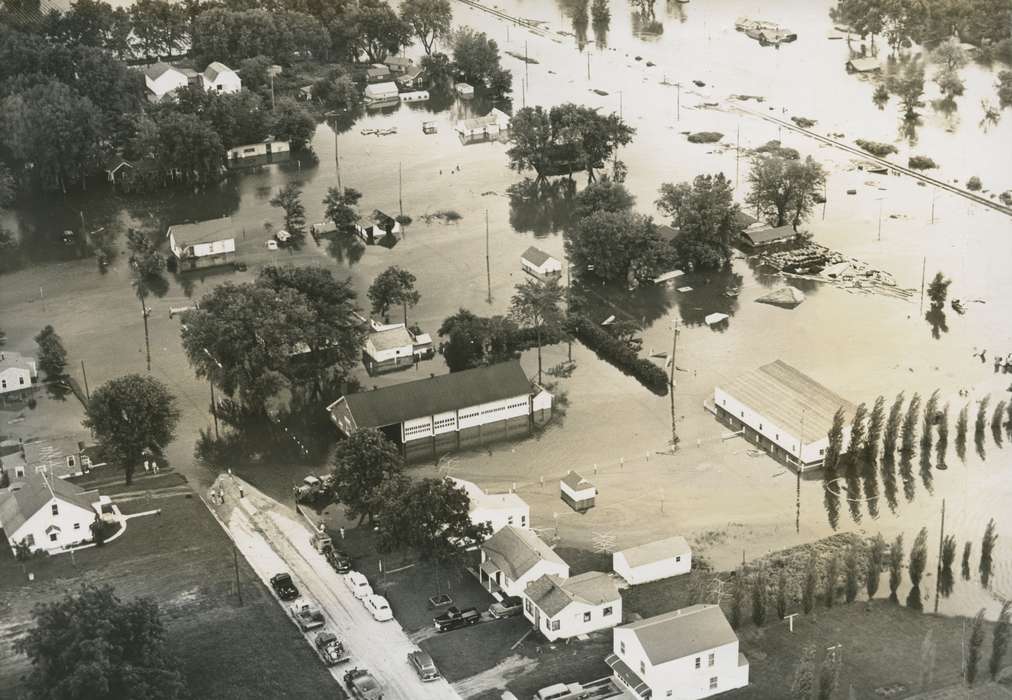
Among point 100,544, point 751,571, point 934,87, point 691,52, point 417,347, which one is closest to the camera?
point 751,571

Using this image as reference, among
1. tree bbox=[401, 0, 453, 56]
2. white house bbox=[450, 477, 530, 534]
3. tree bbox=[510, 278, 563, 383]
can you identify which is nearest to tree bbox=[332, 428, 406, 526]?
white house bbox=[450, 477, 530, 534]

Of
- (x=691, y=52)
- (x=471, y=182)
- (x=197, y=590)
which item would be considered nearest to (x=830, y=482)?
(x=197, y=590)

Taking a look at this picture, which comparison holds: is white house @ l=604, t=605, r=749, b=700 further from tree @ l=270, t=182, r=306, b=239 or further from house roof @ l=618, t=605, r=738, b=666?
tree @ l=270, t=182, r=306, b=239

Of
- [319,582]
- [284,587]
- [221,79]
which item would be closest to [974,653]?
[319,582]

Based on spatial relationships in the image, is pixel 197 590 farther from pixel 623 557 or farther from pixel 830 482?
pixel 830 482

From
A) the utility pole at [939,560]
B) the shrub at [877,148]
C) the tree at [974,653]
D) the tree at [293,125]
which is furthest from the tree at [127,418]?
the shrub at [877,148]

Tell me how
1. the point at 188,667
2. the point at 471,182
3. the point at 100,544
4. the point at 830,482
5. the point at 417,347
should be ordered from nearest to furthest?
the point at 188,667
the point at 100,544
the point at 830,482
the point at 417,347
the point at 471,182

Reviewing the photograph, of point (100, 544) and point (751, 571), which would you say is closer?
point (751, 571)

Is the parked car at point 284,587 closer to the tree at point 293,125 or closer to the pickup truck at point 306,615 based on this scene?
the pickup truck at point 306,615
